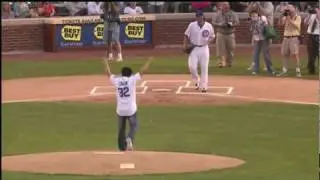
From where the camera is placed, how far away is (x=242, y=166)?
10.5 meters

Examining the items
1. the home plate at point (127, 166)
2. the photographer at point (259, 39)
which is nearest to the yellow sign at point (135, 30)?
the photographer at point (259, 39)

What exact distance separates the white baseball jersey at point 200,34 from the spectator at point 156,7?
53.8 feet

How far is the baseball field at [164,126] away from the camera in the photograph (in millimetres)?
10000

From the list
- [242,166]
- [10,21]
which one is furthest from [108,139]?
[10,21]

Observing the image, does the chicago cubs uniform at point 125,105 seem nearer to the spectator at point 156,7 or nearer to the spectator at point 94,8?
the spectator at point 94,8

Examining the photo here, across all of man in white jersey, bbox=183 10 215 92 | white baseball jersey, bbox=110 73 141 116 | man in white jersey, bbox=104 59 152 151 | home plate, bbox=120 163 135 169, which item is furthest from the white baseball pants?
home plate, bbox=120 163 135 169

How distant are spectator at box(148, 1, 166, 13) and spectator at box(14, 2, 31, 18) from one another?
21.1ft

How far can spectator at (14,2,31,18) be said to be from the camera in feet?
98.8

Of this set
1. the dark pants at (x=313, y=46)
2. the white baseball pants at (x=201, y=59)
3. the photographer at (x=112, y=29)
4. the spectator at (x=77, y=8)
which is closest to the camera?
the white baseball pants at (x=201, y=59)

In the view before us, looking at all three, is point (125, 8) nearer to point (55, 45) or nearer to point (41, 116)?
point (55, 45)

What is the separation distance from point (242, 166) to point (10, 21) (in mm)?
20253

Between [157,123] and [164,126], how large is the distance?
0.45 meters

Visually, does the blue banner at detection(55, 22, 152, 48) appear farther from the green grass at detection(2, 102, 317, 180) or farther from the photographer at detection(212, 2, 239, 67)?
the green grass at detection(2, 102, 317, 180)

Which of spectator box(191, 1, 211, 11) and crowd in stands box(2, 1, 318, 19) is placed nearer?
crowd in stands box(2, 1, 318, 19)
